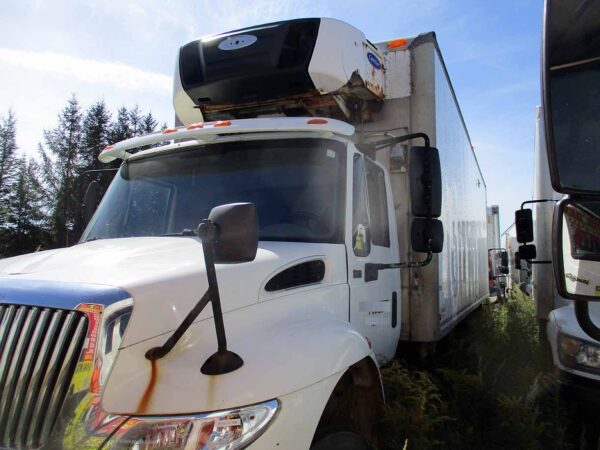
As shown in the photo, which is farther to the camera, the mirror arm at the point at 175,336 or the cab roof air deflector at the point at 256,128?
the cab roof air deflector at the point at 256,128

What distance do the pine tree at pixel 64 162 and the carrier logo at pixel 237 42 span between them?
Answer: 30205 millimetres

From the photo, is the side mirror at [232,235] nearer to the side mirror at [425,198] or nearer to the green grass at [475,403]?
the green grass at [475,403]

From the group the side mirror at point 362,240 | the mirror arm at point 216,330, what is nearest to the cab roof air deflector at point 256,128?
the side mirror at point 362,240

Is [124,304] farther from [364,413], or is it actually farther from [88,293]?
[364,413]

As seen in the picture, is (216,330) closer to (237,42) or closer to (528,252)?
(237,42)

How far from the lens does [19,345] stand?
6.21 ft

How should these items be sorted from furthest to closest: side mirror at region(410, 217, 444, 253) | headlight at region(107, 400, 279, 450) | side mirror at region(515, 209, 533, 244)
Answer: side mirror at region(515, 209, 533, 244) → side mirror at region(410, 217, 444, 253) → headlight at region(107, 400, 279, 450)

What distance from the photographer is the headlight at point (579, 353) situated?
11.0 feet

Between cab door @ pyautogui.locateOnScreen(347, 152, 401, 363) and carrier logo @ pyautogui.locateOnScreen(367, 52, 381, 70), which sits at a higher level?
carrier logo @ pyautogui.locateOnScreen(367, 52, 381, 70)

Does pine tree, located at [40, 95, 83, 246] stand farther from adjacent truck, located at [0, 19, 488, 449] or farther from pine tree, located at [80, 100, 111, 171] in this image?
adjacent truck, located at [0, 19, 488, 449]

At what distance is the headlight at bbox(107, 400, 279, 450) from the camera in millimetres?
1656

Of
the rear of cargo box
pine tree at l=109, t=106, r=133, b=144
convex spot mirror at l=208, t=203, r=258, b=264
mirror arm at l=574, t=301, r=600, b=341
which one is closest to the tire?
convex spot mirror at l=208, t=203, r=258, b=264

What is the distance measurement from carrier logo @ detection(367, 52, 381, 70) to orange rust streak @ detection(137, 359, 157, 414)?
10.5 ft

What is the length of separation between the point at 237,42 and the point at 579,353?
3.43 meters
